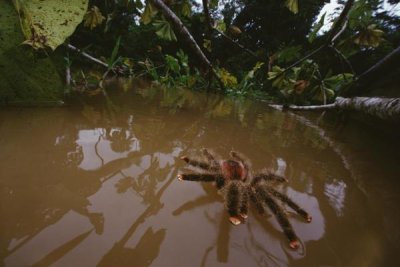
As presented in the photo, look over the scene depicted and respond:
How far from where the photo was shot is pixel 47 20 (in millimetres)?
1332

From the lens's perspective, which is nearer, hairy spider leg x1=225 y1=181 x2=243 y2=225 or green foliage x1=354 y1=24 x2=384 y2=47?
hairy spider leg x1=225 y1=181 x2=243 y2=225

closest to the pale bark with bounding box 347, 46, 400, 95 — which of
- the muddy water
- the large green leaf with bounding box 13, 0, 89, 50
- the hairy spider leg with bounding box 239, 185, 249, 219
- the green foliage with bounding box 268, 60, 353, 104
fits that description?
the green foliage with bounding box 268, 60, 353, 104

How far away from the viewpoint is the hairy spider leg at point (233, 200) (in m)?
0.82

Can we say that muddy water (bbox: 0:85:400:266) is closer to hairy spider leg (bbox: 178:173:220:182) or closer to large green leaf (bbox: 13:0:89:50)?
hairy spider leg (bbox: 178:173:220:182)

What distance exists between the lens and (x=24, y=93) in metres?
1.64

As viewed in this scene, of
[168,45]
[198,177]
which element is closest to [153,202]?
[198,177]

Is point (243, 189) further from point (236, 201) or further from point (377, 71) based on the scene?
point (377, 71)

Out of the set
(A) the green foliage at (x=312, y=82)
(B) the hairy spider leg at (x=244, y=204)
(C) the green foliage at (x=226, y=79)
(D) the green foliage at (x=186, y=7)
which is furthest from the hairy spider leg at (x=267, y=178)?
(C) the green foliage at (x=226, y=79)

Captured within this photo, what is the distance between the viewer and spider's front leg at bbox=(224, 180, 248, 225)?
83cm

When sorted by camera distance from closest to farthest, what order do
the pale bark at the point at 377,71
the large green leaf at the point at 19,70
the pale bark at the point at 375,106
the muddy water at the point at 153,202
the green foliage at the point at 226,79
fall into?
1. the muddy water at the point at 153,202
2. the large green leaf at the point at 19,70
3. the pale bark at the point at 375,106
4. the pale bark at the point at 377,71
5. the green foliage at the point at 226,79

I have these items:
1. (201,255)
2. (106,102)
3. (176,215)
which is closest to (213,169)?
(176,215)

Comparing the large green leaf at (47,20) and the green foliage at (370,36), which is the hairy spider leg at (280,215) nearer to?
the large green leaf at (47,20)

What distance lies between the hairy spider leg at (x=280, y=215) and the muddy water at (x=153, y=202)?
0.03 metres

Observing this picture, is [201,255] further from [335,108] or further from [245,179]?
[335,108]
